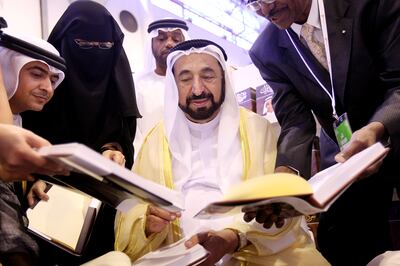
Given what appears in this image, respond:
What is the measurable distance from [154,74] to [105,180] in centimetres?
246

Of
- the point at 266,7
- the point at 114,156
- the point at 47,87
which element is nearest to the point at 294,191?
the point at 266,7

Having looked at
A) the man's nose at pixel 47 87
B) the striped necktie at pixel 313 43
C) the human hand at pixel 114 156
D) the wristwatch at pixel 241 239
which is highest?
the striped necktie at pixel 313 43

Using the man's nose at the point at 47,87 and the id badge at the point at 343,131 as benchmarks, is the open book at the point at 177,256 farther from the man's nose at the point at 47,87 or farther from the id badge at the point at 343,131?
the man's nose at the point at 47,87

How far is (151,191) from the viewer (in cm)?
92

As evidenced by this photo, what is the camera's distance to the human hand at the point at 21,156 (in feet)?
2.85

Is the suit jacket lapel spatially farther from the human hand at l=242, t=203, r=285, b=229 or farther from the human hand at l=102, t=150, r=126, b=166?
the human hand at l=102, t=150, r=126, b=166

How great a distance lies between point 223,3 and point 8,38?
4.90 m

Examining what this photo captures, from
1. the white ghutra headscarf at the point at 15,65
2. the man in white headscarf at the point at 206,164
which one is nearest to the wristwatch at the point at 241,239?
the man in white headscarf at the point at 206,164

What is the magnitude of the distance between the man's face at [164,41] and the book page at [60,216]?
6.32 ft

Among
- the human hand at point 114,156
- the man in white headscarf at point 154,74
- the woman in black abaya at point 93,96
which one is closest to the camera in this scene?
the human hand at point 114,156

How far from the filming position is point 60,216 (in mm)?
1493

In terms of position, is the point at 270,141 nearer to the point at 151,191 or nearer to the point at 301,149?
the point at 301,149

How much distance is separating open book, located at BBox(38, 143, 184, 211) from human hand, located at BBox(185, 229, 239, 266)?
0.35m

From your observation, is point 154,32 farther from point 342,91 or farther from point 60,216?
point 60,216
